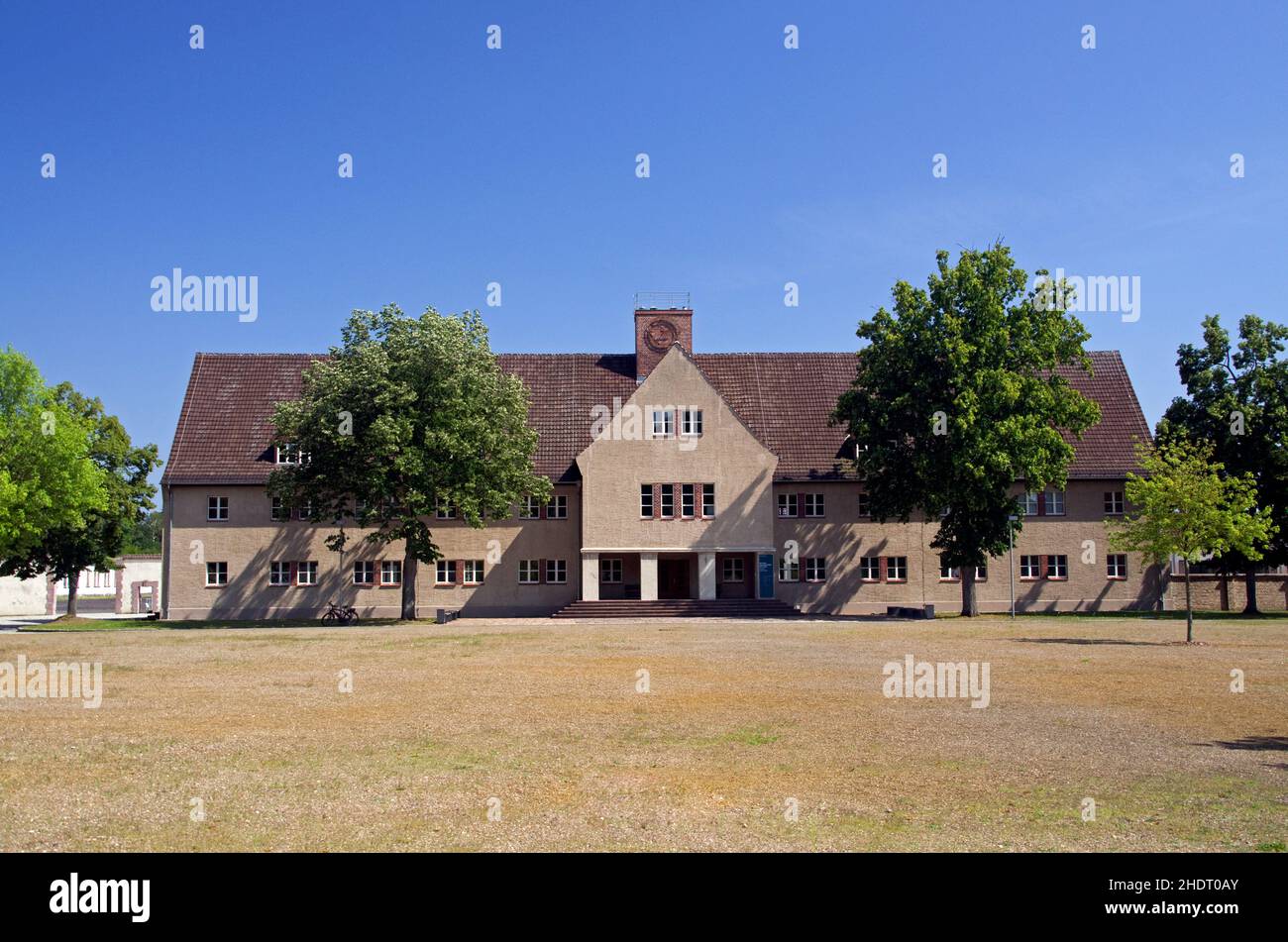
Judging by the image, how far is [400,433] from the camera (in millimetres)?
44812

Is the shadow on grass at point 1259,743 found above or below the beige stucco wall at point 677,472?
below

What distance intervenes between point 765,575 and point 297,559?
22468 millimetres

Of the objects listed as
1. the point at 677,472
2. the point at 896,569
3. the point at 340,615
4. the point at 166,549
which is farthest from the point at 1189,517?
the point at 166,549

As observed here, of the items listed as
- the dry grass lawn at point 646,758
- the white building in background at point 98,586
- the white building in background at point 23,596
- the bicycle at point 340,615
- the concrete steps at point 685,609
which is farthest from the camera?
the white building in background at point 98,586

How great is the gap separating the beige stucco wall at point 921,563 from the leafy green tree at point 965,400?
17.3 feet

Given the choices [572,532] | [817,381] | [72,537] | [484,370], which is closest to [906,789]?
[484,370]

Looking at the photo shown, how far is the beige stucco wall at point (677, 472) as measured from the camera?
5353 centimetres

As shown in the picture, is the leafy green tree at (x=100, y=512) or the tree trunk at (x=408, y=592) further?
the leafy green tree at (x=100, y=512)

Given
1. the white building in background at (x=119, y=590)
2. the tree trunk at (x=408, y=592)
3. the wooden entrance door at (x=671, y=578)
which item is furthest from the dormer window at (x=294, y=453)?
the white building in background at (x=119, y=590)

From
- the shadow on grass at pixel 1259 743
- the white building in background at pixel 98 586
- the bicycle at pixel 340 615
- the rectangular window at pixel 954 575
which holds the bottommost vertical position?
the white building in background at pixel 98 586
